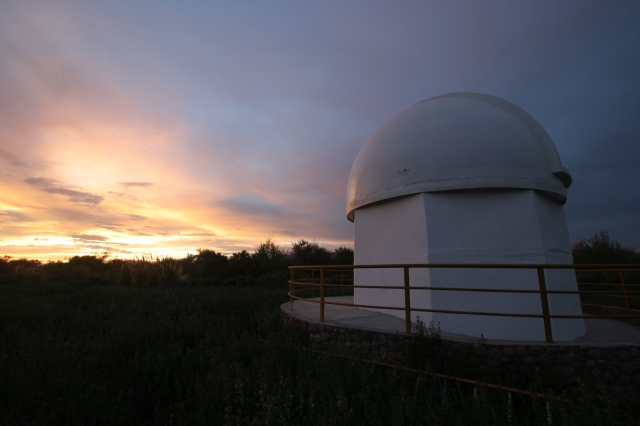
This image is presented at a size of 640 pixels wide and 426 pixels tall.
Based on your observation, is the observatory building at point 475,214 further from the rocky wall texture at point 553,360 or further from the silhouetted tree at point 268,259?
the silhouetted tree at point 268,259

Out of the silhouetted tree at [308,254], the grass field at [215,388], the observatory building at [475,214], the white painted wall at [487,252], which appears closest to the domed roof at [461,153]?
the observatory building at [475,214]

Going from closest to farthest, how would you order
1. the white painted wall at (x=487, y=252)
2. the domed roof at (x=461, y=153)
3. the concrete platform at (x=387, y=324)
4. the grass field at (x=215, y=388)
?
the grass field at (x=215, y=388)
the concrete platform at (x=387, y=324)
the white painted wall at (x=487, y=252)
the domed roof at (x=461, y=153)

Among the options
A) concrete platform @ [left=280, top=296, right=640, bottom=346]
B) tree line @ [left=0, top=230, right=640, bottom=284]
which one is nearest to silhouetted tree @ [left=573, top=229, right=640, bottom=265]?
tree line @ [left=0, top=230, right=640, bottom=284]

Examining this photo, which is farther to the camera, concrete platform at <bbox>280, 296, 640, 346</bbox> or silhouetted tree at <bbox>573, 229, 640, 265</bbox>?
silhouetted tree at <bbox>573, 229, 640, 265</bbox>

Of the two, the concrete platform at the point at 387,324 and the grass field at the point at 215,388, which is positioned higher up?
the concrete platform at the point at 387,324

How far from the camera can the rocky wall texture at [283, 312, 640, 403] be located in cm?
434

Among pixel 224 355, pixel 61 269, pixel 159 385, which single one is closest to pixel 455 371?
pixel 224 355

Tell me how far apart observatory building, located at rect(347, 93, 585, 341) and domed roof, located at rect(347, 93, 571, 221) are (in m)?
0.02

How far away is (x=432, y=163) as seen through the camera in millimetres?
6852

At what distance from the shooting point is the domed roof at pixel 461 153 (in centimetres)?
657

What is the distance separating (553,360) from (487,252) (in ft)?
7.35

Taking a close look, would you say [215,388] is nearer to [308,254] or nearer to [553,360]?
[553,360]

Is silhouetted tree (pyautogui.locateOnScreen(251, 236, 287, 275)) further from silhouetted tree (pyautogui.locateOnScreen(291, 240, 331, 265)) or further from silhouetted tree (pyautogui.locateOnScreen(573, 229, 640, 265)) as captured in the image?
silhouetted tree (pyautogui.locateOnScreen(573, 229, 640, 265))

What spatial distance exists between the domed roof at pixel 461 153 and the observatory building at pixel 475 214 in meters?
0.02
